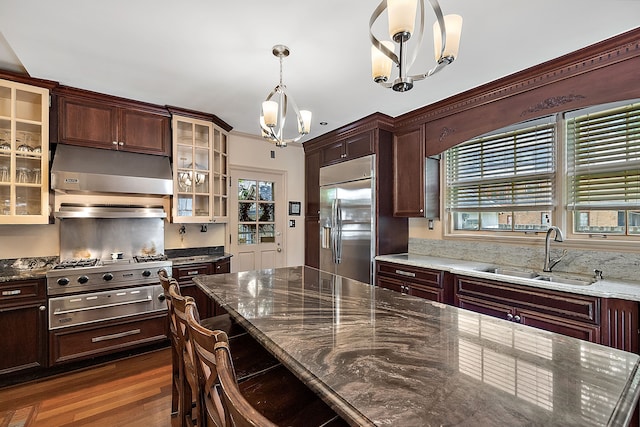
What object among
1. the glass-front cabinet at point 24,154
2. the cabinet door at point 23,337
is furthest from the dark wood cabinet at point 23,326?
the glass-front cabinet at point 24,154

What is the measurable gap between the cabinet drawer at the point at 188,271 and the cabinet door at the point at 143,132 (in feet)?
4.23

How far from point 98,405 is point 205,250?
75.4 inches

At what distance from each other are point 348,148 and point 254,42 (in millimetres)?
2071

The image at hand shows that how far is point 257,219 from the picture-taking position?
4.45 m

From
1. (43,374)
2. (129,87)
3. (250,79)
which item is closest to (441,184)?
(250,79)

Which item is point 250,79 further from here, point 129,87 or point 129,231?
point 129,231

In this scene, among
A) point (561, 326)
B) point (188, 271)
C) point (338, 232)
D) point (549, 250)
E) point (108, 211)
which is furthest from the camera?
point (338, 232)

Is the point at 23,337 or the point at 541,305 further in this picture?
the point at 23,337

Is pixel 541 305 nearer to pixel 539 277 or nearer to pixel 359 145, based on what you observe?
pixel 539 277

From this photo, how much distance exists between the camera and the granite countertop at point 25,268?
97.7 inches

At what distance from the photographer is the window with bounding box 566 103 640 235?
2254 mm

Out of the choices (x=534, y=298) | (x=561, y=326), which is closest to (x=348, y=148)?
(x=534, y=298)

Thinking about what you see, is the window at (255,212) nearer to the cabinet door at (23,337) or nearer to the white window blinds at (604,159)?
the cabinet door at (23,337)

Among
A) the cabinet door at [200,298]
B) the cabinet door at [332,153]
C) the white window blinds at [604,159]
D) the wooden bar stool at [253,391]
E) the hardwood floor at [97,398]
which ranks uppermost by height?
the cabinet door at [332,153]
